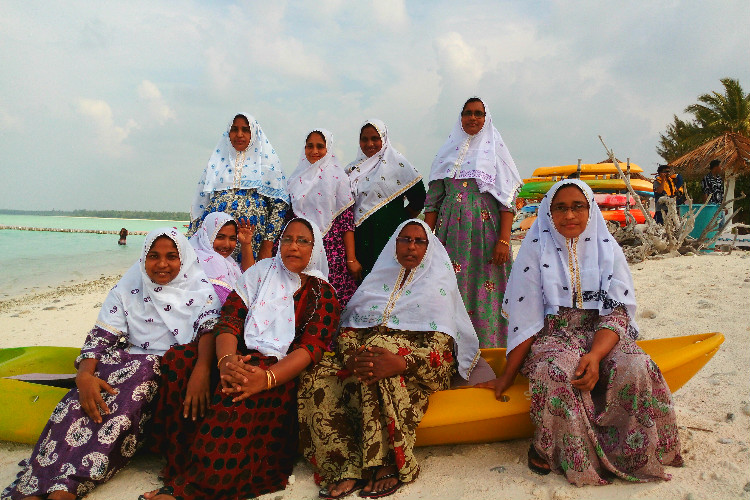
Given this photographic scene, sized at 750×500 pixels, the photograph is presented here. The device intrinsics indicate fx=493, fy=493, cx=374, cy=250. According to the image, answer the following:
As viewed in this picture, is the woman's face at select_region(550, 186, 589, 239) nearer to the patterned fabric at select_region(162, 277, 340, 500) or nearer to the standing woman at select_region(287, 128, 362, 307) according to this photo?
the patterned fabric at select_region(162, 277, 340, 500)

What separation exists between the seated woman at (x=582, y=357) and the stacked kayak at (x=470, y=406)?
0.47 feet

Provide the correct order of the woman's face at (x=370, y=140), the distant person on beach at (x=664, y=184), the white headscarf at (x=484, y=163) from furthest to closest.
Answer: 1. the distant person on beach at (x=664, y=184)
2. the woman's face at (x=370, y=140)
3. the white headscarf at (x=484, y=163)

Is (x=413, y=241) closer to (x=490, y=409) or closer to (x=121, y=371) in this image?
(x=490, y=409)

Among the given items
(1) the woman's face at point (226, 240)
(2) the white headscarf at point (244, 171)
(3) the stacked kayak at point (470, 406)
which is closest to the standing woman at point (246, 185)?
(2) the white headscarf at point (244, 171)

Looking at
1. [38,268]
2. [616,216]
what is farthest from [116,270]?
[616,216]

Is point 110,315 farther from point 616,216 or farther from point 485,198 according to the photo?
point 616,216

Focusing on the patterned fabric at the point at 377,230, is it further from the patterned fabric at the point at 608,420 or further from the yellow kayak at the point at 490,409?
the patterned fabric at the point at 608,420

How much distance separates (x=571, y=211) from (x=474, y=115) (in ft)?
4.90

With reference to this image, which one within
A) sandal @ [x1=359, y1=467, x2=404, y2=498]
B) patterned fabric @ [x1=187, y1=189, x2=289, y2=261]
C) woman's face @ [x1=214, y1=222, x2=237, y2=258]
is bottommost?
sandal @ [x1=359, y1=467, x2=404, y2=498]

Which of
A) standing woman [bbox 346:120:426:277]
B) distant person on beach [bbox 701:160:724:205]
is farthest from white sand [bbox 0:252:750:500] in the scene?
distant person on beach [bbox 701:160:724:205]

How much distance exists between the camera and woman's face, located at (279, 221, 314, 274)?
2762 mm

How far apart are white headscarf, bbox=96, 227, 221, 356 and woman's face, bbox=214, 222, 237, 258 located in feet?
2.96

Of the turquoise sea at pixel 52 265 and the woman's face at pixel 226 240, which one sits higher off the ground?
the turquoise sea at pixel 52 265

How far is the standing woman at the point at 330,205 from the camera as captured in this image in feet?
13.1
